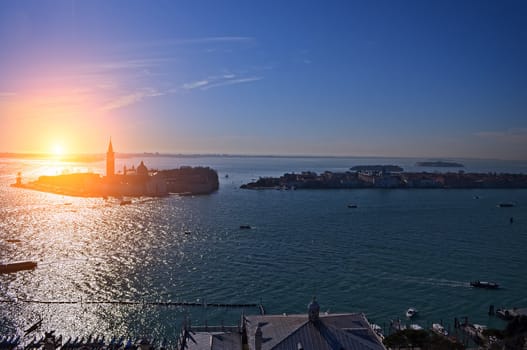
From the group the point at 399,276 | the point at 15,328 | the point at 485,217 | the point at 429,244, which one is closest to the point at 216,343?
the point at 15,328

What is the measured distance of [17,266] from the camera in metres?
18.8

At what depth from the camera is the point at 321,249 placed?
75.8ft

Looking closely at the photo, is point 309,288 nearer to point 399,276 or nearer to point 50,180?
point 399,276

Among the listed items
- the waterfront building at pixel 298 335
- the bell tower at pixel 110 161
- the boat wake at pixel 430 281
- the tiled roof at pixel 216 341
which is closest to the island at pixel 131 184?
the bell tower at pixel 110 161

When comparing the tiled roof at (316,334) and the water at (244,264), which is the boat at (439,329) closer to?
the water at (244,264)

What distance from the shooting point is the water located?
14.5 m

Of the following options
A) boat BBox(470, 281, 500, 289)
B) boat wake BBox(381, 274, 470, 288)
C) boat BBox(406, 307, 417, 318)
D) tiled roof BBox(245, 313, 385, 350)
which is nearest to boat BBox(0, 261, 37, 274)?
tiled roof BBox(245, 313, 385, 350)

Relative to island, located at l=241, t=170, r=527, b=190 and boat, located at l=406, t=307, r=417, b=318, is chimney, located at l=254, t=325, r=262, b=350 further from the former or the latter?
island, located at l=241, t=170, r=527, b=190

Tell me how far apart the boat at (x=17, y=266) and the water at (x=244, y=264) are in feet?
1.53

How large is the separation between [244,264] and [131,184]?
33.7m

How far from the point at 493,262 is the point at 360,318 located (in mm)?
13852

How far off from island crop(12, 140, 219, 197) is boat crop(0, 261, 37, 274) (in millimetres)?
29269

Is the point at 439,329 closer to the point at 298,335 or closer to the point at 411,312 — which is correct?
the point at 411,312

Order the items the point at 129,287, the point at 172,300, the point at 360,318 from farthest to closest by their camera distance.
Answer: the point at 129,287 < the point at 172,300 < the point at 360,318
